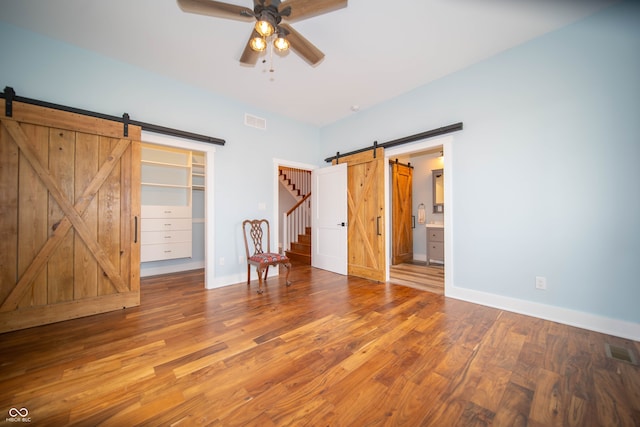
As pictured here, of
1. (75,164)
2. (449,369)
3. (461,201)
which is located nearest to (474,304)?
(461,201)

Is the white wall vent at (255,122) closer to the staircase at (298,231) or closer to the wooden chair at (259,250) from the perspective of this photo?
the staircase at (298,231)

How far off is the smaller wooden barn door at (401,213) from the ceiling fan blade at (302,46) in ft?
12.2

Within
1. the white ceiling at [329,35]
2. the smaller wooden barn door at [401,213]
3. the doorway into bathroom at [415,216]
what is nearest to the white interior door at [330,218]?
the doorway into bathroom at [415,216]

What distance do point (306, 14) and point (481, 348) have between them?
3.21 m

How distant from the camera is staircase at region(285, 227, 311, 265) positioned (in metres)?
5.82

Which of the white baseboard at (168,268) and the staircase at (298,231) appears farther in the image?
the staircase at (298,231)

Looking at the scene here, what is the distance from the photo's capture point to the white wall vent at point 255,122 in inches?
166

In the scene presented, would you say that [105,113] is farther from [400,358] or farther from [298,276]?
[400,358]

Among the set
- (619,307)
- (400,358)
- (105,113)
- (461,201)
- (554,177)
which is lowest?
(400,358)

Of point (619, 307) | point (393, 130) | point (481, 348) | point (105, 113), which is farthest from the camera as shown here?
point (393, 130)

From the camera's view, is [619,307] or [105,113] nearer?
[619,307]

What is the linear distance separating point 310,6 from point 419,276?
4.34 m

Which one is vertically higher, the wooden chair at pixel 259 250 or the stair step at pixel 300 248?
the wooden chair at pixel 259 250

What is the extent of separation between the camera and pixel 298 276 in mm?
4449
